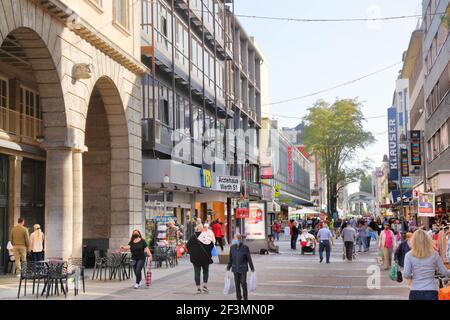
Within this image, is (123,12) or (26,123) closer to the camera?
(26,123)

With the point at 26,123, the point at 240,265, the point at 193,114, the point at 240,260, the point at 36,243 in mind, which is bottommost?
the point at 240,265

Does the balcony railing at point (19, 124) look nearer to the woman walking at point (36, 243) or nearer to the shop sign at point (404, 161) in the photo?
the woman walking at point (36, 243)

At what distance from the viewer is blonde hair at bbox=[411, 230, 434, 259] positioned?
9922mm

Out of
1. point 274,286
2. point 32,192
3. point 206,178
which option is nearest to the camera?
point 274,286

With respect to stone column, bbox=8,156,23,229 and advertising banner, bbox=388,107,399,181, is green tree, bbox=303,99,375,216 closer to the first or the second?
advertising banner, bbox=388,107,399,181

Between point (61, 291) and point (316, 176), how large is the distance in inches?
5169

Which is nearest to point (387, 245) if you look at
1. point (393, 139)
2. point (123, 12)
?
point (123, 12)

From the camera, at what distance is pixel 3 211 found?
2312 cm

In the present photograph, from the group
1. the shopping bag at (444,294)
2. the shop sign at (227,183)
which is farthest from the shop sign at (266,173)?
the shopping bag at (444,294)

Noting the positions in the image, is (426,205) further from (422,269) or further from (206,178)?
(422,269)

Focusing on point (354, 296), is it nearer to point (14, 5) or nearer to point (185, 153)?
point (14, 5)

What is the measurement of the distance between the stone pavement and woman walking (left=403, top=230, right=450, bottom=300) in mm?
6916

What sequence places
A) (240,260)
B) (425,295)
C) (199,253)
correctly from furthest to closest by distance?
(199,253)
(240,260)
(425,295)

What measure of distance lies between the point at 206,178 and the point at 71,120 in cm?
1620
